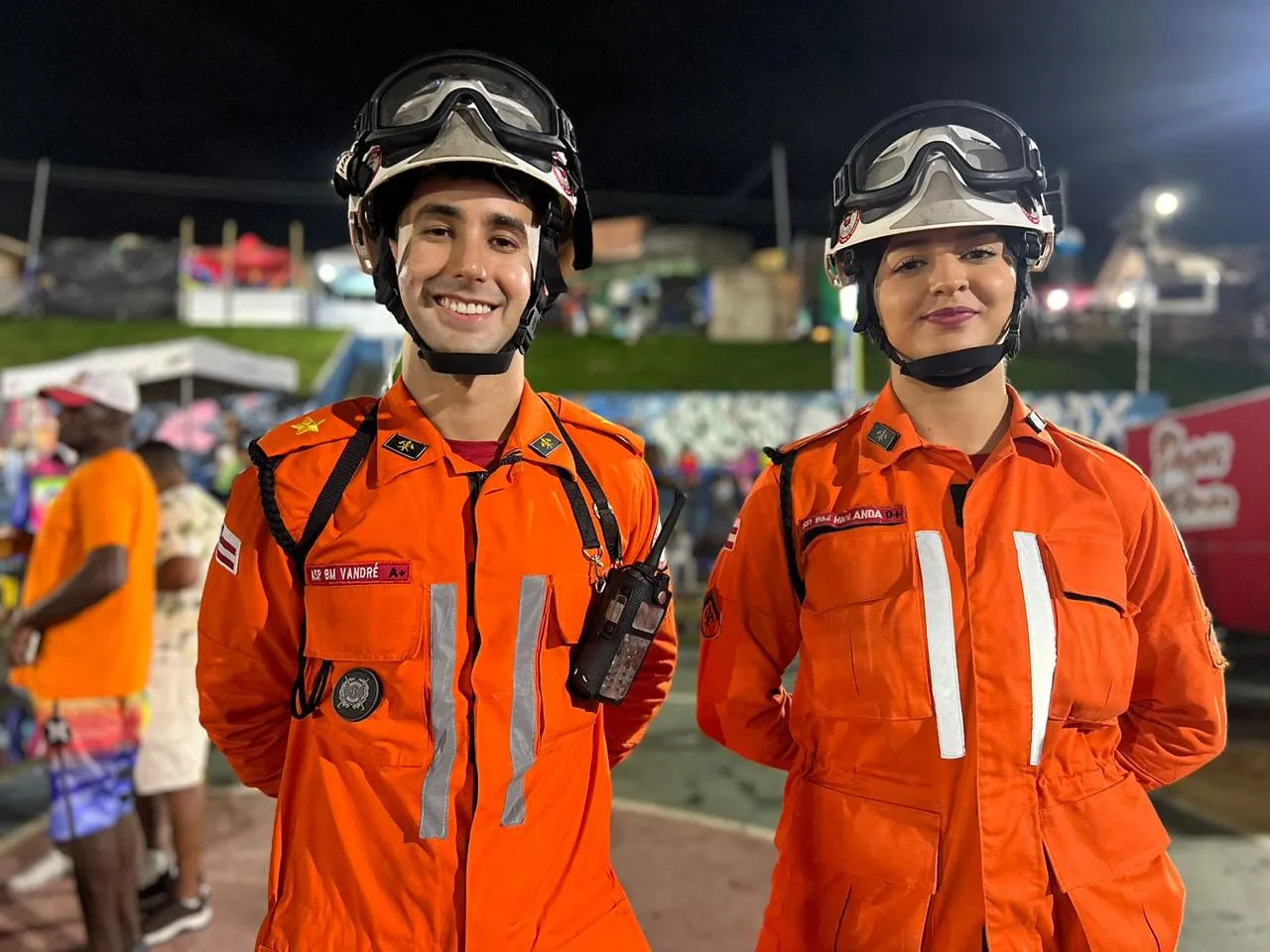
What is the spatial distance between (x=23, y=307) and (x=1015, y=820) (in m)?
29.1

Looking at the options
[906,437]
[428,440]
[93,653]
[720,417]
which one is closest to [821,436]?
[906,437]

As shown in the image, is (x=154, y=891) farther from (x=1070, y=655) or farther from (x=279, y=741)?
(x=1070, y=655)

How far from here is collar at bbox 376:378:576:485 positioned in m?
1.85

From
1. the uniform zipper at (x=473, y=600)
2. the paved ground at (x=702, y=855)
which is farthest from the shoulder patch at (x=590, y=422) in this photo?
the paved ground at (x=702, y=855)

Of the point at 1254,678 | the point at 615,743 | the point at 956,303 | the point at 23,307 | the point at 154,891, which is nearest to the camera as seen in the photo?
the point at 956,303

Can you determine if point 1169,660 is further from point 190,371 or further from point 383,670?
point 190,371

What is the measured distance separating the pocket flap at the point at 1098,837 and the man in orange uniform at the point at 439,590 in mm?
930

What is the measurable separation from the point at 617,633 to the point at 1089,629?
104 centimetres

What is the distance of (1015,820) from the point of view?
71.4 inches

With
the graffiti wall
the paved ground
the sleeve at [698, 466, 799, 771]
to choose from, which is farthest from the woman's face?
the graffiti wall

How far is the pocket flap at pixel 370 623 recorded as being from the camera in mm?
1744

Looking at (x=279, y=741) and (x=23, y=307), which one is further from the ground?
(x=23, y=307)

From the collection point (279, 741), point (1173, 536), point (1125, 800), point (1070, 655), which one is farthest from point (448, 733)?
point (1173, 536)

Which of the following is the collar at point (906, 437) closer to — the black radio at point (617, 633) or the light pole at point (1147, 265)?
the black radio at point (617, 633)
